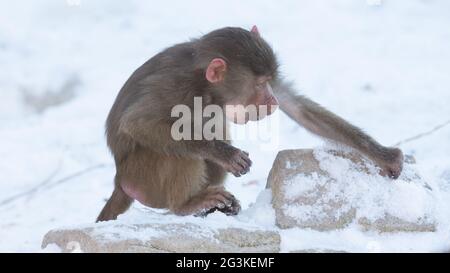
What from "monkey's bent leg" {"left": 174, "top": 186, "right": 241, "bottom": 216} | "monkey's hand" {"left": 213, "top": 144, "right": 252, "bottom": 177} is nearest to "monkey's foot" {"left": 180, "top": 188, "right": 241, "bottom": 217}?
"monkey's bent leg" {"left": 174, "top": 186, "right": 241, "bottom": 216}

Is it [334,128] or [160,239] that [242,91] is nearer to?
[334,128]

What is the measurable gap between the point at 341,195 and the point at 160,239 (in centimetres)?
101

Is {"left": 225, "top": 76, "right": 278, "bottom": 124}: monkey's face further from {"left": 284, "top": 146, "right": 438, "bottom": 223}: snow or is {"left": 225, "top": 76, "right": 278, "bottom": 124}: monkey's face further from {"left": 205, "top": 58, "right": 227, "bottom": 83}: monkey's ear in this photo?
{"left": 284, "top": 146, "right": 438, "bottom": 223}: snow

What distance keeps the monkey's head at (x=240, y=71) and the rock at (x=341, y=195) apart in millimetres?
311

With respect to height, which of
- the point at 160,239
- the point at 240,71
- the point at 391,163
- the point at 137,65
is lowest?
the point at 160,239

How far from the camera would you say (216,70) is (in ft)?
16.6

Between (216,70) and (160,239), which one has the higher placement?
(216,70)

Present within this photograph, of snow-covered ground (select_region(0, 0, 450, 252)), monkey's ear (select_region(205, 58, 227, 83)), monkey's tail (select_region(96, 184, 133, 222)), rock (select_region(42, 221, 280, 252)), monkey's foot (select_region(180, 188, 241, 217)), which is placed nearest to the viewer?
rock (select_region(42, 221, 280, 252))

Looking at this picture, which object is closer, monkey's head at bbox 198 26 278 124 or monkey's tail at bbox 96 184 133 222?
monkey's head at bbox 198 26 278 124

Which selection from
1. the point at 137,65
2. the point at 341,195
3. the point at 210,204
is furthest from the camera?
the point at 137,65

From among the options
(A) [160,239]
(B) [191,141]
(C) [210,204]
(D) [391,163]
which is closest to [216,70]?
(B) [191,141]

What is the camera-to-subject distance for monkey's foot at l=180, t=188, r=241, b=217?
Answer: 16.1 feet

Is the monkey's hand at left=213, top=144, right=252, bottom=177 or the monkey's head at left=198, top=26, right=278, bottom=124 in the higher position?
the monkey's head at left=198, top=26, right=278, bottom=124
